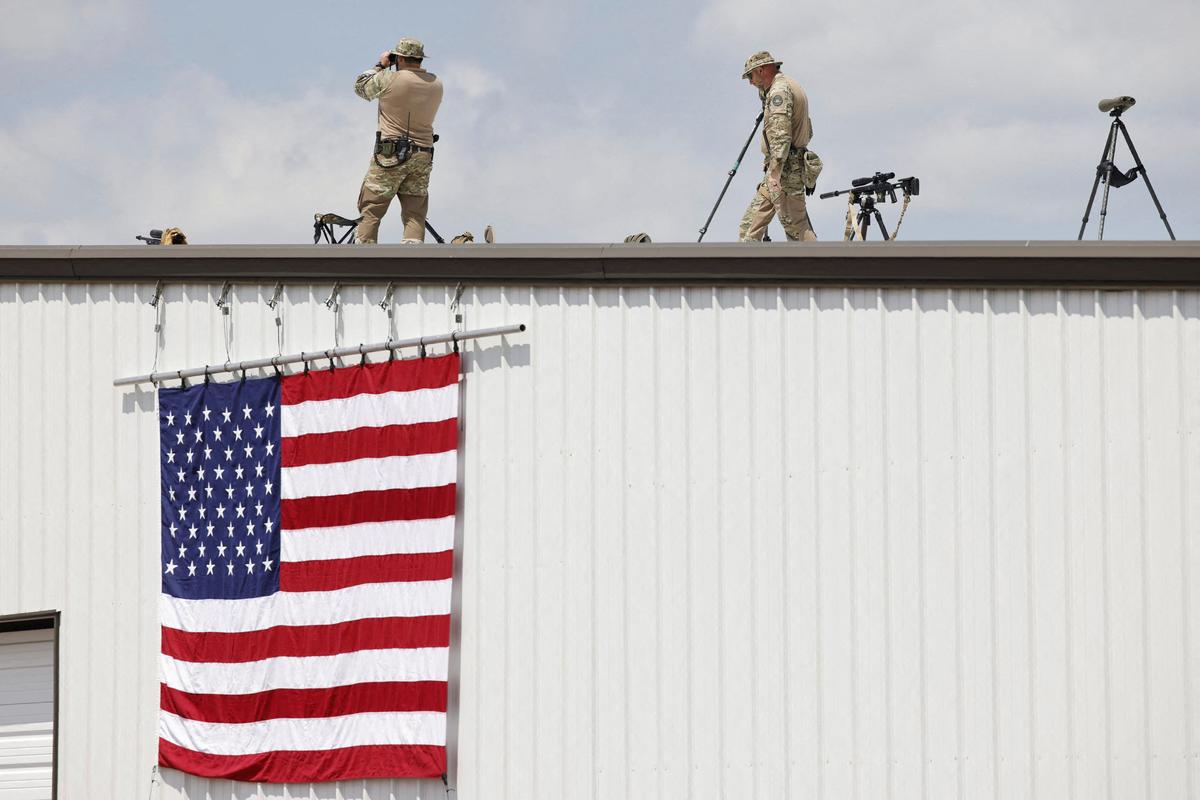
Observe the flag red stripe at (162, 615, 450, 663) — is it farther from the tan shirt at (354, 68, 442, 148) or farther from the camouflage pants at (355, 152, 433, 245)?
the tan shirt at (354, 68, 442, 148)

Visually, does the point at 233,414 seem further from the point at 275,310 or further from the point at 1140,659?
the point at 1140,659

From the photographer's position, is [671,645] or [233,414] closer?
[671,645]

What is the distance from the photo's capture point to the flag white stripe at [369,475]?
1008cm

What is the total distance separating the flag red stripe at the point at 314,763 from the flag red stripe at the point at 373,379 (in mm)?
2606

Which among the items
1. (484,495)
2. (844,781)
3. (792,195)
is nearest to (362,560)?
(484,495)

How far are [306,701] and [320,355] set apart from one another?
2579mm

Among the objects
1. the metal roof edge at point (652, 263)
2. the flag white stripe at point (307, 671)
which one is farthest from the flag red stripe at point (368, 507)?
the metal roof edge at point (652, 263)

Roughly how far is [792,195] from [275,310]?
4.47 meters

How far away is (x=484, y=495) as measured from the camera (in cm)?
1005

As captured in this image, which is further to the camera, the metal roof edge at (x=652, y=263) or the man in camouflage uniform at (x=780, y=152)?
the man in camouflage uniform at (x=780, y=152)

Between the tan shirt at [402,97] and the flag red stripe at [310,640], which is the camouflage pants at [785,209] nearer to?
the tan shirt at [402,97]

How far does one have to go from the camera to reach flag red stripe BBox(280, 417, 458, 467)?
10.1 meters

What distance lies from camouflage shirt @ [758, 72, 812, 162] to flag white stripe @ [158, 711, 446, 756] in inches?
212

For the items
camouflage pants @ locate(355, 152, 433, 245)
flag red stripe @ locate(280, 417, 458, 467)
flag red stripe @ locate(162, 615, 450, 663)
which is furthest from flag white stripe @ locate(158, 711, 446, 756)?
camouflage pants @ locate(355, 152, 433, 245)
